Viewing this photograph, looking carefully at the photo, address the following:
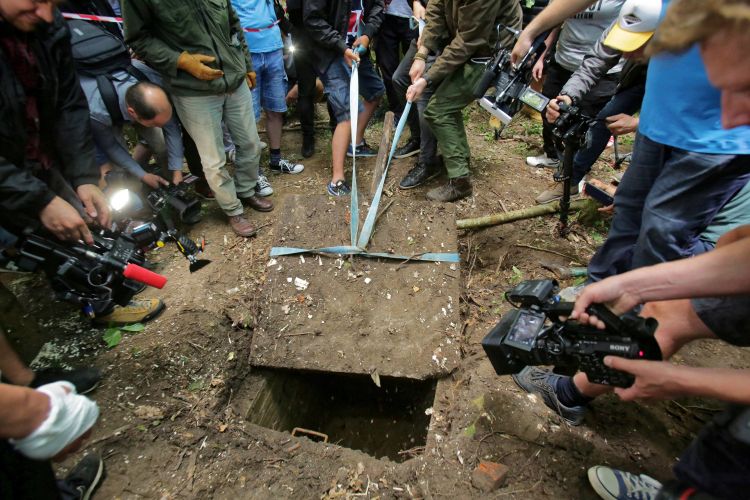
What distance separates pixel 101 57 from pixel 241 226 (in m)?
1.57

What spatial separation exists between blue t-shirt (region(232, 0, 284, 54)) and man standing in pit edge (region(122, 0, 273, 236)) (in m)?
0.49

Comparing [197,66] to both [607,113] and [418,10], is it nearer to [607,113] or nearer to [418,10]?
[418,10]

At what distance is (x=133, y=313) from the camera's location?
96.6 inches

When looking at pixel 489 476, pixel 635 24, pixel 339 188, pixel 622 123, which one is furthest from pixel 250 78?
pixel 489 476

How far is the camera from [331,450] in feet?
6.70

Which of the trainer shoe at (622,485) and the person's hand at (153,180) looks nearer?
the trainer shoe at (622,485)

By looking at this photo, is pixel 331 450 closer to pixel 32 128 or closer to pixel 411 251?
pixel 411 251

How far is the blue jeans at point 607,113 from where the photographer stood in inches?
101

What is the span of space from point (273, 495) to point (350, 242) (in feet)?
5.52

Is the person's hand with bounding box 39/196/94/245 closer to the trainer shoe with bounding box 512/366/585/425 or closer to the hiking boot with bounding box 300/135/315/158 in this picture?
the trainer shoe with bounding box 512/366/585/425

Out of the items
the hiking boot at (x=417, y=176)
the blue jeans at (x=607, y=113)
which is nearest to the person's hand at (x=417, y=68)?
the hiking boot at (x=417, y=176)

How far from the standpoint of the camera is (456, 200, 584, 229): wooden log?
3.27 m

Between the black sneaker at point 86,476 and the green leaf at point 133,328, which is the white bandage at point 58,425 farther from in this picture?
the green leaf at point 133,328

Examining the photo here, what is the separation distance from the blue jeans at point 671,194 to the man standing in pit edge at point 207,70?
9.34ft
